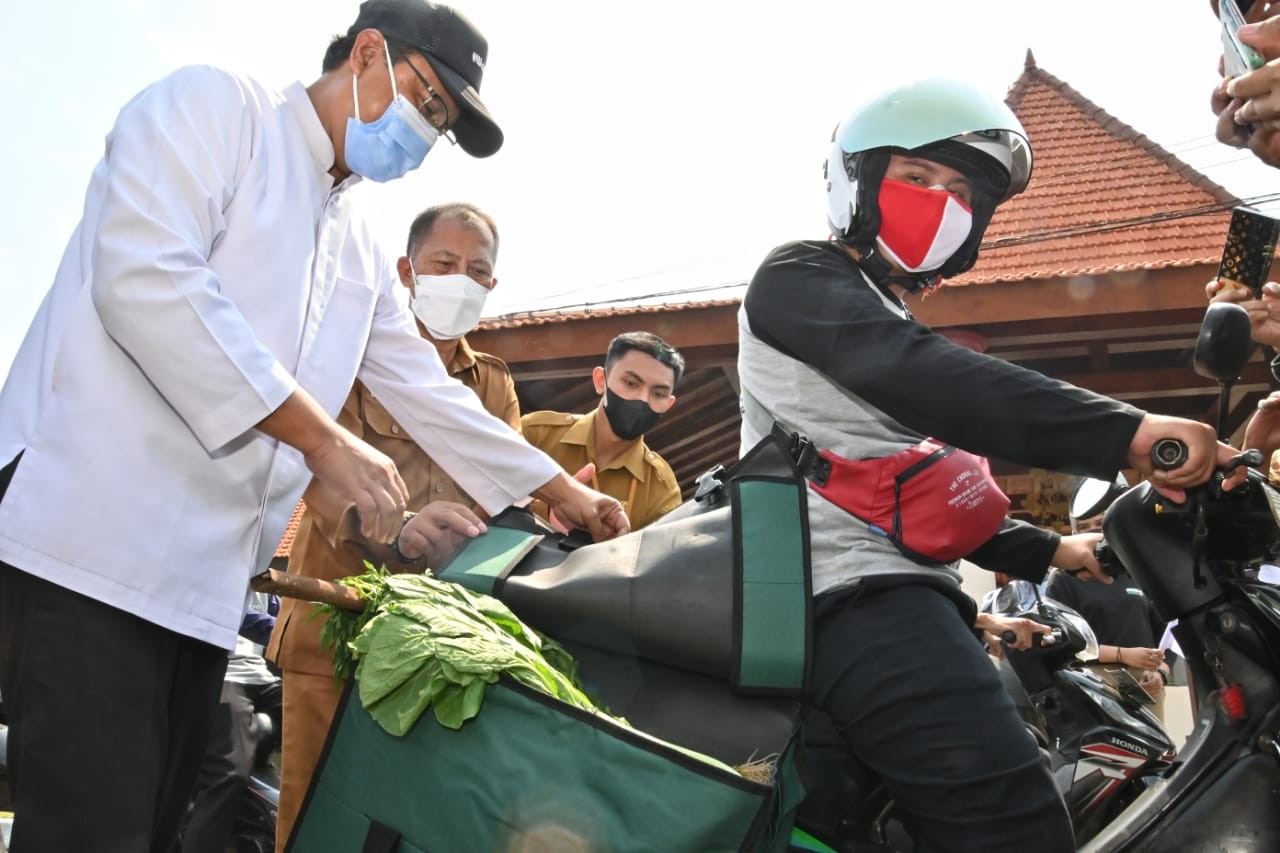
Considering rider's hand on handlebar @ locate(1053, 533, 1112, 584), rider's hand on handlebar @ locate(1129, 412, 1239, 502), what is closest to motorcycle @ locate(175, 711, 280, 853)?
rider's hand on handlebar @ locate(1053, 533, 1112, 584)

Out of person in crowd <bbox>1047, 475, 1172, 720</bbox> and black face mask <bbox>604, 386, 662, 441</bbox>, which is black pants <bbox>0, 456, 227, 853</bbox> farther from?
person in crowd <bbox>1047, 475, 1172, 720</bbox>

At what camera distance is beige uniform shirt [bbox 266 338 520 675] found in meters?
2.75

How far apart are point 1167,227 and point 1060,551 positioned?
9205 millimetres

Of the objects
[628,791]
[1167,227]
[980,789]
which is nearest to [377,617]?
[628,791]

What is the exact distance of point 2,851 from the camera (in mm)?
2305

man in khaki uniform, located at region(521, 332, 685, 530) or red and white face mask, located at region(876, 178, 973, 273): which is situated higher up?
red and white face mask, located at region(876, 178, 973, 273)

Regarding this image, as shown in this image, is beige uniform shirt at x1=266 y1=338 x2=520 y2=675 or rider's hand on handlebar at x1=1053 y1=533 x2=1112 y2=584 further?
beige uniform shirt at x1=266 y1=338 x2=520 y2=675

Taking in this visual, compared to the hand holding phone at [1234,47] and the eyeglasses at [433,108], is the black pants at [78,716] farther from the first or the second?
the hand holding phone at [1234,47]

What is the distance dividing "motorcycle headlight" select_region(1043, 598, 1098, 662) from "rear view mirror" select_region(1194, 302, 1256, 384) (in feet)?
8.03

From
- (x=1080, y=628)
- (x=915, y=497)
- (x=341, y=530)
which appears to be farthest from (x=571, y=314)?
(x=915, y=497)

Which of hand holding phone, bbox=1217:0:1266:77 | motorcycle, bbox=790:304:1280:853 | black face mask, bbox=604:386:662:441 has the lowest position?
black face mask, bbox=604:386:662:441

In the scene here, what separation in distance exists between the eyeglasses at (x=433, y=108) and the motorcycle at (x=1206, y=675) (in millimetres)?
1579

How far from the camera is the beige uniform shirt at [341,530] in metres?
2.75

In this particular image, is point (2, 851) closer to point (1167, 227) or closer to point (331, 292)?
point (331, 292)
